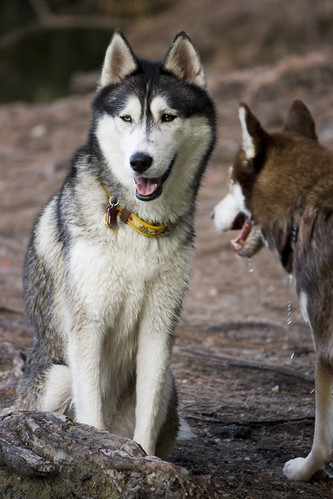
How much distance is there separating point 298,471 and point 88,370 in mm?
1135

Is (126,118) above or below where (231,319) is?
above

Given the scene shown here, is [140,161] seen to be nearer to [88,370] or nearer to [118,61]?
[118,61]

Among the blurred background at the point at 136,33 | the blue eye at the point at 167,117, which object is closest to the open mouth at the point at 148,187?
the blue eye at the point at 167,117

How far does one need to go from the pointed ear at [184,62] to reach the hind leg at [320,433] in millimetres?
1503

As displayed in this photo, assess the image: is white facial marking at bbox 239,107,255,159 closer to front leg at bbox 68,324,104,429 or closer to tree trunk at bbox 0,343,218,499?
front leg at bbox 68,324,104,429

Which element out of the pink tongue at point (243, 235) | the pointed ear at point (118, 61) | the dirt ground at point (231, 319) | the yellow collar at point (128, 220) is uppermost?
the pointed ear at point (118, 61)

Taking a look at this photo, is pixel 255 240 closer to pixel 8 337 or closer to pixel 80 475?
pixel 80 475

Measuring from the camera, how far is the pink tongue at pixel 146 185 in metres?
3.31

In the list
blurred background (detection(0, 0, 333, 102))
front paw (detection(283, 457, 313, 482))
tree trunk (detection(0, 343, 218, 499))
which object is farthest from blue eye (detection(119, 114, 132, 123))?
blurred background (detection(0, 0, 333, 102))

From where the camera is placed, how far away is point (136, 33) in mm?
18438

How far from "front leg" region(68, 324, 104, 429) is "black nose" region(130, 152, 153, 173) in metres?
0.75

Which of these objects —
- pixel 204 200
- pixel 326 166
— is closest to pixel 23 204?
pixel 204 200

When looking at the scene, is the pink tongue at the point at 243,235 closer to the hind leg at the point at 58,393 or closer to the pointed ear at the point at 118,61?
the pointed ear at the point at 118,61

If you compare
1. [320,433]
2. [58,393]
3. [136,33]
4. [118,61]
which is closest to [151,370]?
[58,393]
